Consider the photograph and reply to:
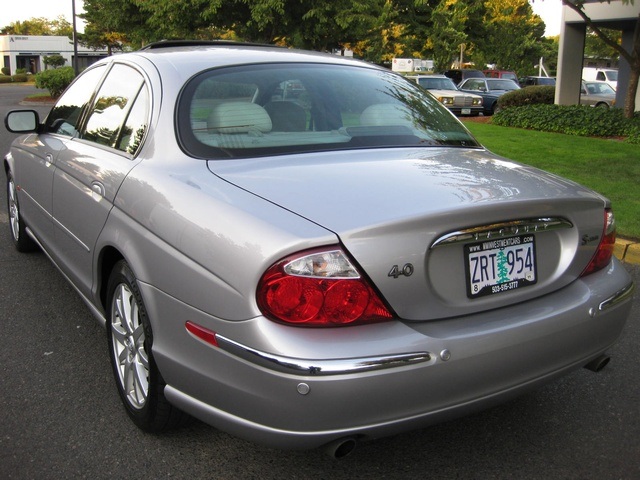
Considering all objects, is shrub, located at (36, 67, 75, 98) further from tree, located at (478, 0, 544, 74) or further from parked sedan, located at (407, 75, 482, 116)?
tree, located at (478, 0, 544, 74)

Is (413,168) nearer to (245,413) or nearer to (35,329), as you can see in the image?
(245,413)

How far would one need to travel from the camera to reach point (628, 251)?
5.80 metres

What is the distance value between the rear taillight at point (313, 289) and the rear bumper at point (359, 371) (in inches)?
1.8

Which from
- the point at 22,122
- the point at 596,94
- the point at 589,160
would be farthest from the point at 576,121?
the point at 22,122

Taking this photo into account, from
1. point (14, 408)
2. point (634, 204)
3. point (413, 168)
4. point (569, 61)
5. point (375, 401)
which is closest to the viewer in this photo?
point (375, 401)

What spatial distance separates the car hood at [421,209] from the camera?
7.43 feet

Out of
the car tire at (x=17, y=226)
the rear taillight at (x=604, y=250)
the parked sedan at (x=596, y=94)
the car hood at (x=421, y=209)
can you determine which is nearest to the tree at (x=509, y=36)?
the parked sedan at (x=596, y=94)

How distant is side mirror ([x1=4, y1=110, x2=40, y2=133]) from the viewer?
462 cm

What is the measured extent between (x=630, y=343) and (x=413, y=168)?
2.13 metres

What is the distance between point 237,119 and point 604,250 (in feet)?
5.52

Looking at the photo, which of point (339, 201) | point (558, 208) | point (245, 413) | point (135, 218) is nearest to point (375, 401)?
point (245, 413)

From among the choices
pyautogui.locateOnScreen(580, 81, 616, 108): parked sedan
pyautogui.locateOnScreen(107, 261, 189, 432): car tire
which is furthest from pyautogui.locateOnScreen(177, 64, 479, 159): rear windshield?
pyautogui.locateOnScreen(580, 81, 616, 108): parked sedan

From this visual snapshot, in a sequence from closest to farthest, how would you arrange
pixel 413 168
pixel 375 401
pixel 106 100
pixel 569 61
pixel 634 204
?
pixel 375 401 → pixel 413 168 → pixel 106 100 → pixel 634 204 → pixel 569 61

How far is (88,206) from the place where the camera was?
341 cm
